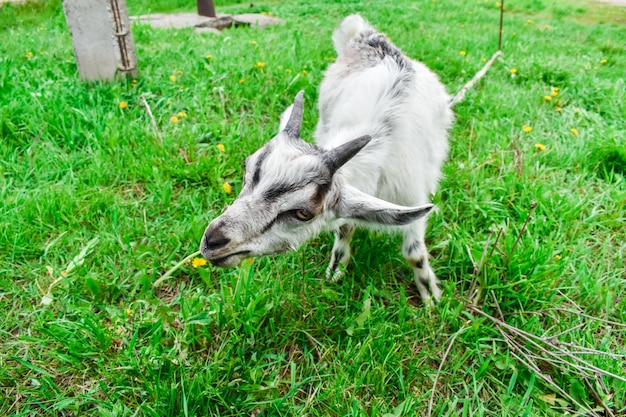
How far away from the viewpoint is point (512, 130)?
3994 millimetres

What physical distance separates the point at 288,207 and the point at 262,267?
91 centimetres

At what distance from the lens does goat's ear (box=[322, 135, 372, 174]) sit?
76.7 inches

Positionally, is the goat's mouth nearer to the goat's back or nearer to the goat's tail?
the goat's back

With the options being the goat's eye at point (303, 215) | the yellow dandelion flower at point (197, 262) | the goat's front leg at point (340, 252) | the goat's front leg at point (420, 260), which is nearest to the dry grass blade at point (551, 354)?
the goat's front leg at point (420, 260)

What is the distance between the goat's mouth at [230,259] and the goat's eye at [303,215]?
27 cm

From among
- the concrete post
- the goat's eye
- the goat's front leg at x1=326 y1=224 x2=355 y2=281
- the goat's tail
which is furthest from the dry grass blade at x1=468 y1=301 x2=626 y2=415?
the concrete post

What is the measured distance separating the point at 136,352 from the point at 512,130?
353 cm

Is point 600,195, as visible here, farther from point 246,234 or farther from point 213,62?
point 213,62

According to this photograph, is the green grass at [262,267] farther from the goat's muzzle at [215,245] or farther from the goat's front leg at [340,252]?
the goat's muzzle at [215,245]

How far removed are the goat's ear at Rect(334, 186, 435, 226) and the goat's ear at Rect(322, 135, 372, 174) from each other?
165mm

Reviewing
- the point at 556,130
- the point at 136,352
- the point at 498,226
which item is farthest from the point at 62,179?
the point at 556,130

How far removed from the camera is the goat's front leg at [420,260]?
2.62 meters

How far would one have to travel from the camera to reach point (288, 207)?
1.93 meters

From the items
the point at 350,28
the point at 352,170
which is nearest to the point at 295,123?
the point at 352,170
